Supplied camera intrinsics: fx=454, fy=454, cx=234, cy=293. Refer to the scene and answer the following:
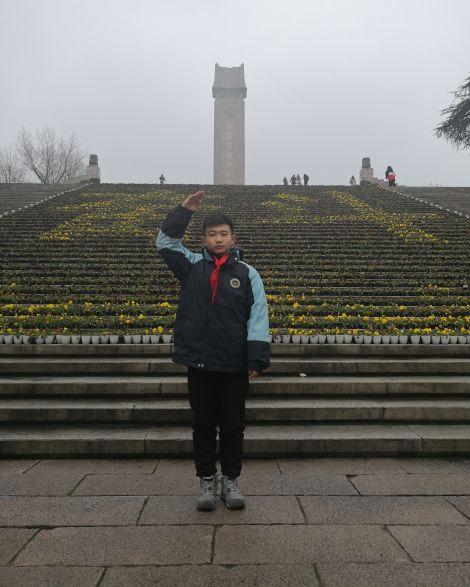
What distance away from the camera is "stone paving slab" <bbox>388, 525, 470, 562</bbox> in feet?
8.10

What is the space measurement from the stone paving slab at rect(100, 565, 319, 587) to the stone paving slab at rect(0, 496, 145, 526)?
1.70ft

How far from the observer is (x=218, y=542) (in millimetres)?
2586

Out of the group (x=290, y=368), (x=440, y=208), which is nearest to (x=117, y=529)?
(x=290, y=368)

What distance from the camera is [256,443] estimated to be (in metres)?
3.90

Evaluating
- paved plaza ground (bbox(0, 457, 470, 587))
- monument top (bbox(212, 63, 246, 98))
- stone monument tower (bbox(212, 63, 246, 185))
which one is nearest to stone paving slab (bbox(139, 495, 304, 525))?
paved plaza ground (bbox(0, 457, 470, 587))

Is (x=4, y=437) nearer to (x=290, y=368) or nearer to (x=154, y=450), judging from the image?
(x=154, y=450)

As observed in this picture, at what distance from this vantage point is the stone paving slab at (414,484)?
325cm

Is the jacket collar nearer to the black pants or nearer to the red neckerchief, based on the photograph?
the red neckerchief

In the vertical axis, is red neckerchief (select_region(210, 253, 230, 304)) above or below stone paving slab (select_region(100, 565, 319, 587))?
above

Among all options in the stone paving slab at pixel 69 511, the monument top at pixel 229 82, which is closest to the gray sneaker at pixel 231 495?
the stone paving slab at pixel 69 511

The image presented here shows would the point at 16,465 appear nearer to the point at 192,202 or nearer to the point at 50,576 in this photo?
the point at 50,576

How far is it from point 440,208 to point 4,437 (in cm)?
1745

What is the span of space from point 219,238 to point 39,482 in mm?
2264

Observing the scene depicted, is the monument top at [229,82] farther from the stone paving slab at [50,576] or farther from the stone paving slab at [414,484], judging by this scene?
the stone paving slab at [50,576]
